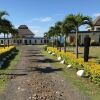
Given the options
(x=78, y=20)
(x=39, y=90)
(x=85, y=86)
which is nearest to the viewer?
(x=39, y=90)

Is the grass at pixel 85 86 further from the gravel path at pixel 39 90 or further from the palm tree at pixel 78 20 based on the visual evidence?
the palm tree at pixel 78 20

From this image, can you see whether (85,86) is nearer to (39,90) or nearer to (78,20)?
(39,90)

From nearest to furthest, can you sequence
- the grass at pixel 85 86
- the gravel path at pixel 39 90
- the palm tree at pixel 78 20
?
1. the gravel path at pixel 39 90
2. the grass at pixel 85 86
3. the palm tree at pixel 78 20

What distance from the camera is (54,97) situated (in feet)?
51.0

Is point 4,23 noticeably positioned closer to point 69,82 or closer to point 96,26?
point 69,82

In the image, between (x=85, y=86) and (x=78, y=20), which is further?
(x=78, y=20)

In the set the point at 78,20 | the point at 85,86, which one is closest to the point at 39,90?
the point at 85,86

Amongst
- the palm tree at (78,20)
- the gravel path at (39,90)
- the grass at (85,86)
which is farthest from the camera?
the palm tree at (78,20)

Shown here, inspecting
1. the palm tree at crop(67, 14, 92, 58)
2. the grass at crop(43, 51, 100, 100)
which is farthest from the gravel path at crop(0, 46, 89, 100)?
the palm tree at crop(67, 14, 92, 58)

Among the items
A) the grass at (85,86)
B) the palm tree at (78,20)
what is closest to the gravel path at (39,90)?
the grass at (85,86)

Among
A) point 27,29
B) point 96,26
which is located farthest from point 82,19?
point 27,29

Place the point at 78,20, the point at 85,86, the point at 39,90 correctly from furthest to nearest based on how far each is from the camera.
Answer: the point at 78,20
the point at 85,86
the point at 39,90

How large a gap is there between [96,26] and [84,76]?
77.4 meters

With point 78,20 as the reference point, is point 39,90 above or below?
below
